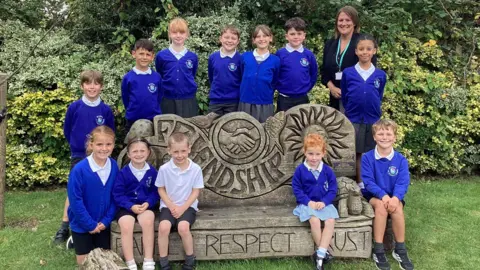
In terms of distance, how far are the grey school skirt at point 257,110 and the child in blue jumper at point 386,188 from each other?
115cm

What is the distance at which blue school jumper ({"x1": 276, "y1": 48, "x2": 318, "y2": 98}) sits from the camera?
15.2 feet

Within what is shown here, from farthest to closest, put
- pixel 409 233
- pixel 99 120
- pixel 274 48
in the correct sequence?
1. pixel 274 48
2. pixel 409 233
3. pixel 99 120

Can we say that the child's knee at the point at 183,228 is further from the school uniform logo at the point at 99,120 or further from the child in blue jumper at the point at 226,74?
the child in blue jumper at the point at 226,74

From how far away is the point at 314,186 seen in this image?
3.90 m

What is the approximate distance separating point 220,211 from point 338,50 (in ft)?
6.58

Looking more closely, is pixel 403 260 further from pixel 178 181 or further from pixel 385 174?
pixel 178 181

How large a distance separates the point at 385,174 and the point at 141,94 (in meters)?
2.28

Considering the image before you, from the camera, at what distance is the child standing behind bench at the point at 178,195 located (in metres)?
3.65

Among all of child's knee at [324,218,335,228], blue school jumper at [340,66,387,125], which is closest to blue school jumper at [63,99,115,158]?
child's knee at [324,218,335,228]

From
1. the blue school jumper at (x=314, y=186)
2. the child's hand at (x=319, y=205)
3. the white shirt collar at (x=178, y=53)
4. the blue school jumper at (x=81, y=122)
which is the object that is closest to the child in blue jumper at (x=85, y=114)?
the blue school jumper at (x=81, y=122)

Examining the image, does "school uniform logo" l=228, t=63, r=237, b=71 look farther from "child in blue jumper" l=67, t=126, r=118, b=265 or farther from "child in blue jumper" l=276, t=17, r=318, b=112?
"child in blue jumper" l=67, t=126, r=118, b=265

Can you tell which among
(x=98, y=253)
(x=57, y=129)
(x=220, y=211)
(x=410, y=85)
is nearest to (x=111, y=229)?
(x=98, y=253)

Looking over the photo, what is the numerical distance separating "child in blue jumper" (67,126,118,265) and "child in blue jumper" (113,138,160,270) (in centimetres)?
8

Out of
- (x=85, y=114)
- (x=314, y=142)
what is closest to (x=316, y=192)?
(x=314, y=142)
